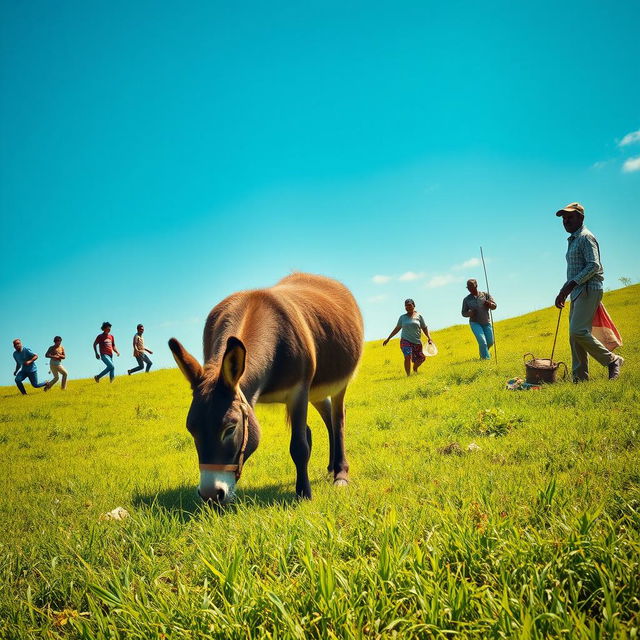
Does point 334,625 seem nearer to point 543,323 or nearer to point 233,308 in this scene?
point 233,308

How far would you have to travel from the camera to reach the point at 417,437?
6734 millimetres

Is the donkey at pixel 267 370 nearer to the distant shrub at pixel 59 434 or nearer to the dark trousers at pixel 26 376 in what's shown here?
the distant shrub at pixel 59 434

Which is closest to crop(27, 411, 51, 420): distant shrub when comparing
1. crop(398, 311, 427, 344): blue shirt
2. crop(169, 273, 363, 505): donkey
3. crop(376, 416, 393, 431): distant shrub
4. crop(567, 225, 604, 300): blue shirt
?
crop(169, 273, 363, 505): donkey

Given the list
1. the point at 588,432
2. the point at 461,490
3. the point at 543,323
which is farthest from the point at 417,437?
the point at 543,323

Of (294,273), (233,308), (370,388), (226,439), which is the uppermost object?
(294,273)

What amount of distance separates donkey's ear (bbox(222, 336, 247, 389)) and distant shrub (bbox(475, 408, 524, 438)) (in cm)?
404

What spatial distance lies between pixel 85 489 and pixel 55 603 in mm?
3437

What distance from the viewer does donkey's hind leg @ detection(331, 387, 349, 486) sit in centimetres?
528

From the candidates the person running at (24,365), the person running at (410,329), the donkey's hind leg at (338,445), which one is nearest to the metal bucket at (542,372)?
the donkey's hind leg at (338,445)

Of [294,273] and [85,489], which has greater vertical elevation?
[294,273]

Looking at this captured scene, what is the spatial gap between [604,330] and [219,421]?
799 cm

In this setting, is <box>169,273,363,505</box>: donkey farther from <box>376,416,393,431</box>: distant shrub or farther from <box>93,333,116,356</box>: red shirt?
<box>93,333,116,356</box>: red shirt

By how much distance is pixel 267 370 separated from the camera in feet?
14.3

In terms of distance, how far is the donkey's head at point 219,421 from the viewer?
3504 millimetres
